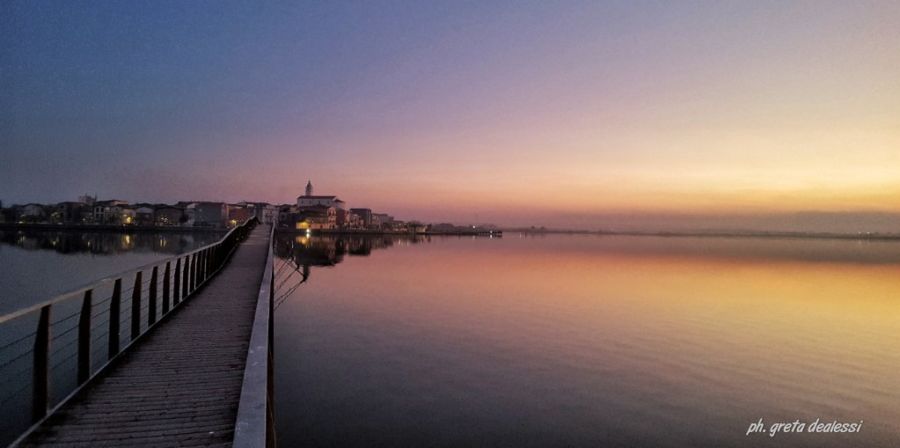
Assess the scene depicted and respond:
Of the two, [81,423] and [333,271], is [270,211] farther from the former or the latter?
[81,423]

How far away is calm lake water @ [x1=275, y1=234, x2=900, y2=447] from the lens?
8.98m

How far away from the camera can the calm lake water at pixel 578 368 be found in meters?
8.98

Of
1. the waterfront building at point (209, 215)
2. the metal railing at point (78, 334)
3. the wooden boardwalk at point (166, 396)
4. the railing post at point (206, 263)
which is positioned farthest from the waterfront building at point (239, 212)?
the wooden boardwalk at point (166, 396)

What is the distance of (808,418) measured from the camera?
977 centimetres

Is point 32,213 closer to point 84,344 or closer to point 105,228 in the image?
point 105,228

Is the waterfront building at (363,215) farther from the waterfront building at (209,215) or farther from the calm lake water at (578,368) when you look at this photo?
the calm lake water at (578,368)

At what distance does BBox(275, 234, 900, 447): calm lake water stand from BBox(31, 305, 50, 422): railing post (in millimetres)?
4319

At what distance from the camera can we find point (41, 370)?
4.73 meters

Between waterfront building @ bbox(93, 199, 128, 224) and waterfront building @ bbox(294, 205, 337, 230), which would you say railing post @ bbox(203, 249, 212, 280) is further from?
waterfront building @ bbox(93, 199, 128, 224)

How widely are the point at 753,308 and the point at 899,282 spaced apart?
23.9m

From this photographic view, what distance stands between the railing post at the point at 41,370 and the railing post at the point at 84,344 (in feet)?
2.34

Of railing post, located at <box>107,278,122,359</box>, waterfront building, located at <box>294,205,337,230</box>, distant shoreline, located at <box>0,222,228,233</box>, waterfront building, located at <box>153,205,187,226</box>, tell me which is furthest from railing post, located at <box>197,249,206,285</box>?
waterfront building, located at <box>153,205,187,226</box>

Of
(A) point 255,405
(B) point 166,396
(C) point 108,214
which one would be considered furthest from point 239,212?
(A) point 255,405

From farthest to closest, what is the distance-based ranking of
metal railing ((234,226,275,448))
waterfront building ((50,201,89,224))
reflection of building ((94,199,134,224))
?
reflection of building ((94,199,134,224))
waterfront building ((50,201,89,224))
metal railing ((234,226,275,448))
